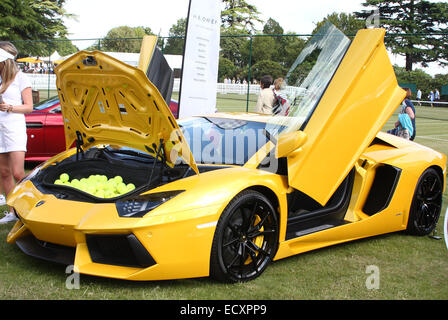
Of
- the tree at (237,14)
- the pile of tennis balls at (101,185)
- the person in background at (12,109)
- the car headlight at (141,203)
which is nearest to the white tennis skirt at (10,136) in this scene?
the person in background at (12,109)

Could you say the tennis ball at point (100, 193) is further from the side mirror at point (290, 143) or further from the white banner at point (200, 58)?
the white banner at point (200, 58)

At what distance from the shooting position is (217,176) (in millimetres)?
3533

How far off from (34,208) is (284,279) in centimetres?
188

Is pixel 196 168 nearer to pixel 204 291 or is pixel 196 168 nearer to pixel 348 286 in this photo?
pixel 204 291

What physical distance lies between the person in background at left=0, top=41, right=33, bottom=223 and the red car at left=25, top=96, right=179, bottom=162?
258 cm

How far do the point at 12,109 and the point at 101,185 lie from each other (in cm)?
162

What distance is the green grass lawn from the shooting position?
3.25 meters

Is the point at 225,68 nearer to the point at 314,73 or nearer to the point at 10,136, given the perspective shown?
the point at 10,136

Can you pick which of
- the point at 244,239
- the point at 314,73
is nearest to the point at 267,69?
the point at 314,73

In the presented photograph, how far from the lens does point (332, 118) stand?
392cm

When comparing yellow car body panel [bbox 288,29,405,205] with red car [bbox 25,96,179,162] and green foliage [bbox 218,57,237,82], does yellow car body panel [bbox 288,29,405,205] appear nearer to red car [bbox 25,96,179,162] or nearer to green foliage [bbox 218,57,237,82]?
red car [bbox 25,96,179,162]
